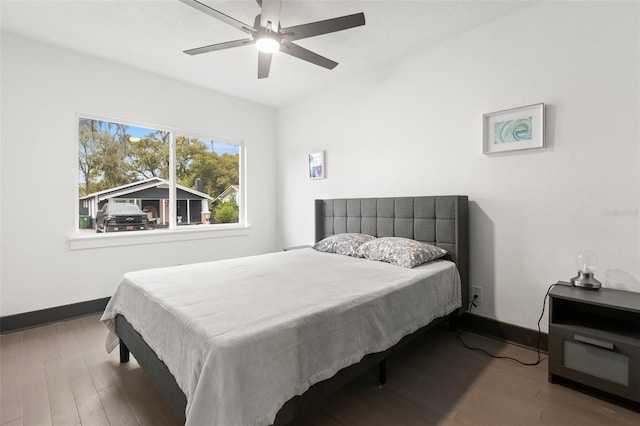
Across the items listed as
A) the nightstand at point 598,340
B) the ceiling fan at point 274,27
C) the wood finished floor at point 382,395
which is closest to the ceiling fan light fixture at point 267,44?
the ceiling fan at point 274,27

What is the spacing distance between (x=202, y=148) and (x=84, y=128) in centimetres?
130

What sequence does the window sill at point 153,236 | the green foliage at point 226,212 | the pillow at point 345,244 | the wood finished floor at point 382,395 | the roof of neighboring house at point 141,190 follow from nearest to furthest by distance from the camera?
the wood finished floor at point 382,395 < the pillow at point 345,244 < the window sill at point 153,236 < the roof of neighboring house at point 141,190 < the green foliage at point 226,212

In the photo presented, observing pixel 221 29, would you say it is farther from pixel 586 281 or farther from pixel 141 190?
pixel 586 281

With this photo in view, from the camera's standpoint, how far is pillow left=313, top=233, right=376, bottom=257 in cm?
297

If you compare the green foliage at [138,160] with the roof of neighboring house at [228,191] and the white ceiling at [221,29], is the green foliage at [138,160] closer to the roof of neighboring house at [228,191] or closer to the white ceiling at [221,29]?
the roof of neighboring house at [228,191]

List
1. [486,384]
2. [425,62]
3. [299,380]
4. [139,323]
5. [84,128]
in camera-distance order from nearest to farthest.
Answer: [299,380]
[139,323]
[486,384]
[425,62]
[84,128]

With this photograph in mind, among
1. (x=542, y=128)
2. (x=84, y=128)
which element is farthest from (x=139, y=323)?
(x=542, y=128)

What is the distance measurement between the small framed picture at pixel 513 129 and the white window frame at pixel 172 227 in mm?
3245

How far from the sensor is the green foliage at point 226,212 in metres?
4.32

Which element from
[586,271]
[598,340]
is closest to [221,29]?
[586,271]

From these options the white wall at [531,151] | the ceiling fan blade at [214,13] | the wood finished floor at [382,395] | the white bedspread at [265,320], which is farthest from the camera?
the white wall at [531,151]

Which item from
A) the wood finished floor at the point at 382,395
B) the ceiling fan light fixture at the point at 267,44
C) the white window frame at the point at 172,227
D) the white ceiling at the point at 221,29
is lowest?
the wood finished floor at the point at 382,395

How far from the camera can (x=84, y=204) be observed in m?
3.26

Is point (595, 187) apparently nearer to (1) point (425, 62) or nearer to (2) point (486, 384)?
(2) point (486, 384)
